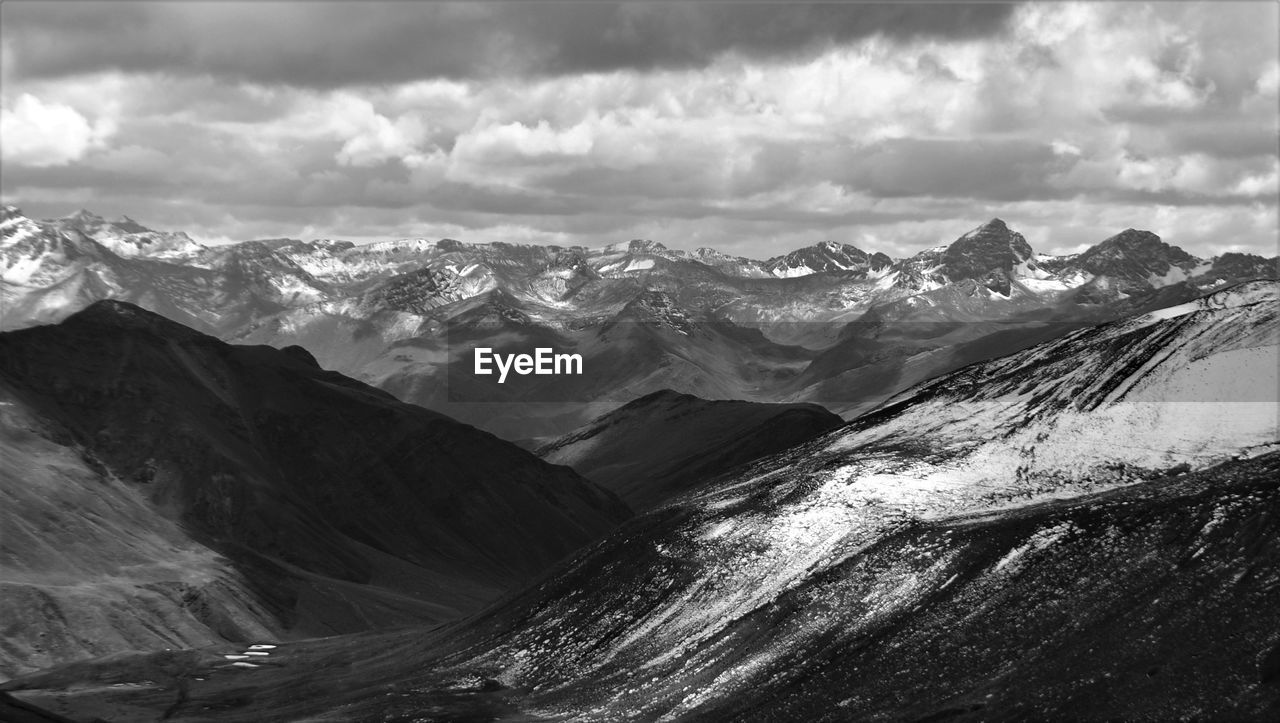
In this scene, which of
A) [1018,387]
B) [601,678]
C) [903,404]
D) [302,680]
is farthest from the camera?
[903,404]

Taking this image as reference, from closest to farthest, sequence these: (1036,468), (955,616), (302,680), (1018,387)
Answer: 1. (955,616)
2. (1036,468)
3. (302,680)
4. (1018,387)

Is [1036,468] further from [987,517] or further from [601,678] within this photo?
[601,678]

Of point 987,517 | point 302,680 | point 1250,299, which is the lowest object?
point 302,680

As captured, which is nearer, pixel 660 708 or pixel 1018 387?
pixel 660 708

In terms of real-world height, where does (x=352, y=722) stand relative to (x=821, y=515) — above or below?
below

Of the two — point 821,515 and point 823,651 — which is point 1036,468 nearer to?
point 821,515

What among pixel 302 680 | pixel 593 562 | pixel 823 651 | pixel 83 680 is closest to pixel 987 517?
pixel 823 651
